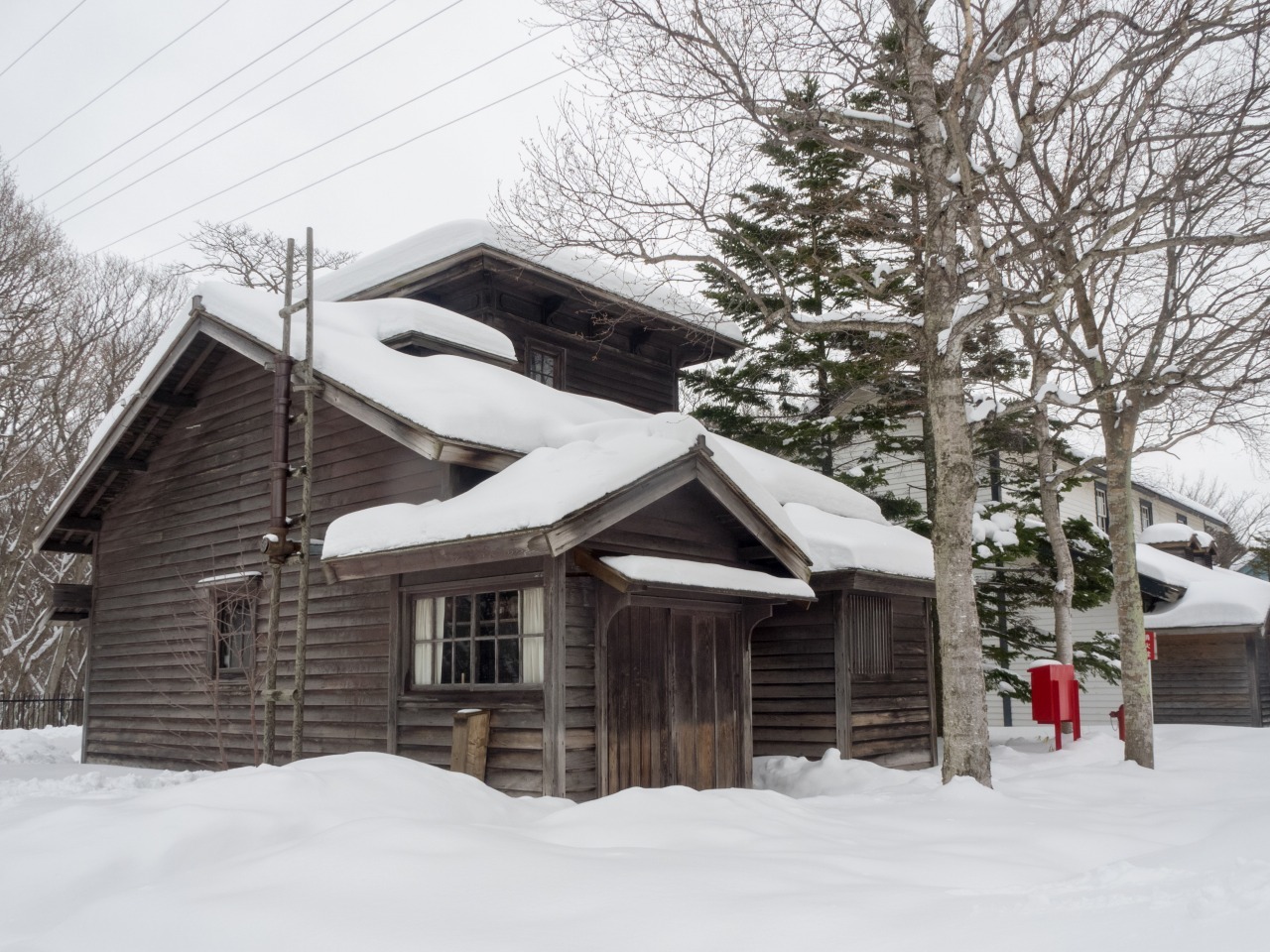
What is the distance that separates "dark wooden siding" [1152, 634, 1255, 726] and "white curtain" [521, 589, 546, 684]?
20506 mm

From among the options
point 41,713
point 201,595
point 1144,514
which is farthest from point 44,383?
point 1144,514

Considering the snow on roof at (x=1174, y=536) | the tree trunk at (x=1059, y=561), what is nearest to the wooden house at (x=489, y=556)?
the tree trunk at (x=1059, y=561)

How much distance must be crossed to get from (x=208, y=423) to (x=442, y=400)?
19.1 feet

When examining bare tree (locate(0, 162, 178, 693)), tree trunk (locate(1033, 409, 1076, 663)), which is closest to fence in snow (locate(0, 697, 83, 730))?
bare tree (locate(0, 162, 178, 693))

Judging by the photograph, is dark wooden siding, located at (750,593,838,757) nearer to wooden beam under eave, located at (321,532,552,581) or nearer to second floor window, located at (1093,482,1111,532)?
wooden beam under eave, located at (321,532,552,581)

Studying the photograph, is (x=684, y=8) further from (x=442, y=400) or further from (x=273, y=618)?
(x=273, y=618)

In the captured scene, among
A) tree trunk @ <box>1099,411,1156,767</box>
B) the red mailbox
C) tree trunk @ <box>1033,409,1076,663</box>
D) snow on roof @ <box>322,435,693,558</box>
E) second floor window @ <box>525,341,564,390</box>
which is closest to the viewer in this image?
snow on roof @ <box>322,435,693,558</box>

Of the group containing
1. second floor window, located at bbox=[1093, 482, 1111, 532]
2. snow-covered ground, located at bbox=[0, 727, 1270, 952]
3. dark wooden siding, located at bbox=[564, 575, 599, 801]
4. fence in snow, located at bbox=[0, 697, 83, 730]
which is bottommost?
fence in snow, located at bbox=[0, 697, 83, 730]

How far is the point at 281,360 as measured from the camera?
→ 1168cm

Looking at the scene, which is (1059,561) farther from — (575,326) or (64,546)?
(64,546)

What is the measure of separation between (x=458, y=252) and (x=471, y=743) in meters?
7.76

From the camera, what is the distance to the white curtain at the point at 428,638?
1070 centimetres

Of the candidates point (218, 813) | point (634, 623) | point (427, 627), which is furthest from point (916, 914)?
point (427, 627)

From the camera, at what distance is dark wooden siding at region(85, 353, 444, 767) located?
11.8 meters
